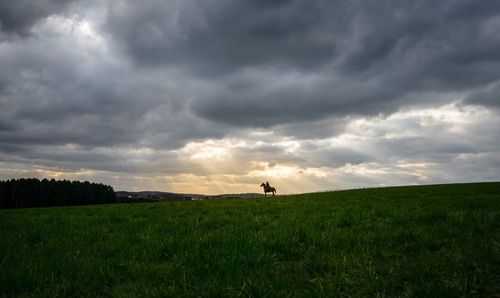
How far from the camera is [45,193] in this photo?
5079 inches

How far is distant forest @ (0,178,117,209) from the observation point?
12494cm

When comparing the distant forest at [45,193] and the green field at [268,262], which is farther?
the distant forest at [45,193]

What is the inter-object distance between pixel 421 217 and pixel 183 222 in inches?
335

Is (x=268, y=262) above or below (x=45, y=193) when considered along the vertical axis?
below

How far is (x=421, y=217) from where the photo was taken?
1308 cm

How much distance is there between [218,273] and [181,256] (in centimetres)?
173

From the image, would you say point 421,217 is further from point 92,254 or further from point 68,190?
point 68,190

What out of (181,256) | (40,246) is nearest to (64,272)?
(181,256)

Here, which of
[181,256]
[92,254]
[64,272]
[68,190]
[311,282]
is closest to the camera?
[311,282]

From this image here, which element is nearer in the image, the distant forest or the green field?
the green field

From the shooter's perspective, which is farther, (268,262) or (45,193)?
(45,193)

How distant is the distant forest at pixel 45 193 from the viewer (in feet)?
410

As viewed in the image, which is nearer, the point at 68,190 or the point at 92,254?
the point at 92,254

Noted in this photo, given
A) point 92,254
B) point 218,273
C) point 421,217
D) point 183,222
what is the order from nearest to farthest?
1. point 218,273
2. point 92,254
3. point 421,217
4. point 183,222
